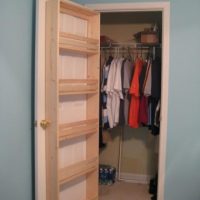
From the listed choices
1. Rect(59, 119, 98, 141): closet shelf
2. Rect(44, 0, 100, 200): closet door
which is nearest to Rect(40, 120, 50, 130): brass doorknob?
Rect(44, 0, 100, 200): closet door

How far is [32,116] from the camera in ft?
8.03

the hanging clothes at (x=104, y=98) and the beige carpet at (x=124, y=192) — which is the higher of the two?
the hanging clothes at (x=104, y=98)

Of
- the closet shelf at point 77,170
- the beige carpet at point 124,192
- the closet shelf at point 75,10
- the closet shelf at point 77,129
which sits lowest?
the beige carpet at point 124,192

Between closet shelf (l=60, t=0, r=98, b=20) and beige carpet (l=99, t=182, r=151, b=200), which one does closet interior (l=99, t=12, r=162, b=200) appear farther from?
closet shelf (l=60, t=0, r=98, b=20)

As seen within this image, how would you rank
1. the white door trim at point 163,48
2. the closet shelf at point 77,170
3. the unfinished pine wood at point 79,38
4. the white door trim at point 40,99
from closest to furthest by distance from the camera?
the white door trim at point 40,99
the unfinished pine wood at point 79,38
the closet shelf at point 77,170
the white door trim at point 163,48

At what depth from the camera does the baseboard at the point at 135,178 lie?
4059mm

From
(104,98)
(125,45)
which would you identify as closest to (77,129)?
(104,98)

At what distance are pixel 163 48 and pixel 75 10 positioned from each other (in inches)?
36.2

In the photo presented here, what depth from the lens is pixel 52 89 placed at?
237 centimetres

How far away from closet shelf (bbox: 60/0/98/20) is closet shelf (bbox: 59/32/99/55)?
0.24 metres

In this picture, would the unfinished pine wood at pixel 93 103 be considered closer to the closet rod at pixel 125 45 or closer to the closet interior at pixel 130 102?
the closet interior at pixel 130 102

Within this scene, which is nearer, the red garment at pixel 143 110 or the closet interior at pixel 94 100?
the closet interior at pixel 94 100

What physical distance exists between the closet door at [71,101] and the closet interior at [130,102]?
2.12ft

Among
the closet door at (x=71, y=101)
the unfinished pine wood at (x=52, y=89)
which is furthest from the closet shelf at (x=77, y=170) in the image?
the unfinished pine wood at (x=52, y=89)
